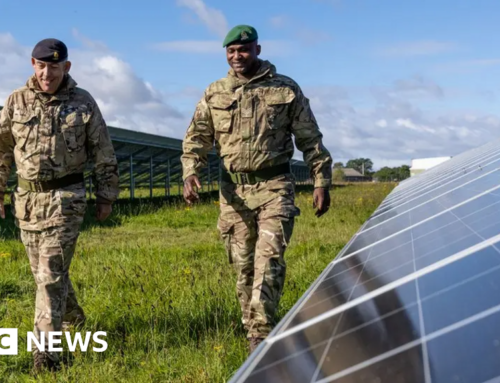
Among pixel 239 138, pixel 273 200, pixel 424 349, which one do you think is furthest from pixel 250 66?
pixel 424 349

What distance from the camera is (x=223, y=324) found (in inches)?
159

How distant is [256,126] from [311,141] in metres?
0.35

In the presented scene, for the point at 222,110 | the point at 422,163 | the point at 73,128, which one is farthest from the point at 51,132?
the point at 422,163

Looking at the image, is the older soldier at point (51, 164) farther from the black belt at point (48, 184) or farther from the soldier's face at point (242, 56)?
the soldier's face at point (242, 56)

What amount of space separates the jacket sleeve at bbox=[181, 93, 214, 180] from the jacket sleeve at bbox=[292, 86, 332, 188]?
19.1 inches

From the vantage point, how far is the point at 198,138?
3.85 metres

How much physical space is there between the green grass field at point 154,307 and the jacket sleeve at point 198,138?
2.86 feet

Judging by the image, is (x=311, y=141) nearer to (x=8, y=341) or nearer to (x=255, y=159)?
(x=255, y=159)

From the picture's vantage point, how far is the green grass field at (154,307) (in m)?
3.38

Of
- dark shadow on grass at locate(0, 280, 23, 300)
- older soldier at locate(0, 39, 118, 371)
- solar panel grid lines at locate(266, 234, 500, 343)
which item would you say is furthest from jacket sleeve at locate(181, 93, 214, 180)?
dark shadow on grass at locate(0, 280, 23, 300)

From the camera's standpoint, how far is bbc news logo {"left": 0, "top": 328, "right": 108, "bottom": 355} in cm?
352

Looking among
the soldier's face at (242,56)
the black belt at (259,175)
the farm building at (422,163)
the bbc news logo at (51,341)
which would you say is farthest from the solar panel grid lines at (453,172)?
the farm building at (422,163)

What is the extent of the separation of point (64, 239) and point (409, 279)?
2.19m

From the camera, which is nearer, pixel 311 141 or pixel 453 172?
pixel 311 141
